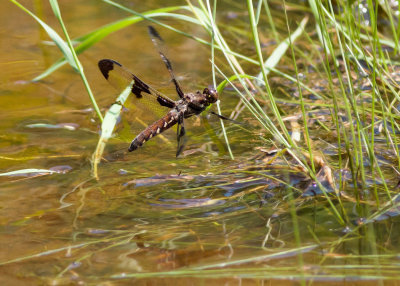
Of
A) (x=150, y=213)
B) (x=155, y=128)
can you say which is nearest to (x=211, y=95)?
(x=155, y=128)

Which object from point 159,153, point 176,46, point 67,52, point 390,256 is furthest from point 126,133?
point 390,256

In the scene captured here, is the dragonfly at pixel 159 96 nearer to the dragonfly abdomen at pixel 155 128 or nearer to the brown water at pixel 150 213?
the dragonfly abdomen at pixel 155 128

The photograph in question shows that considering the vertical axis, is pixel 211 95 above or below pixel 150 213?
above

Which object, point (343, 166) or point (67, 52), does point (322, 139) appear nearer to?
point (343, 166)

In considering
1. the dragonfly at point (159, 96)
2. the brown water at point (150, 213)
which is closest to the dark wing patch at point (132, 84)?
the dragonfly at point (159, 96)

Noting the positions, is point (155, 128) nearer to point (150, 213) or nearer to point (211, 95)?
point (211, 95)

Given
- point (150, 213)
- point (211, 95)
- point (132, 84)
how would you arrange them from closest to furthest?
point (150, 213), point (211, 95), point (132, 84)

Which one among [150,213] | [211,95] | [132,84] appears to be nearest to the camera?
[150,213]

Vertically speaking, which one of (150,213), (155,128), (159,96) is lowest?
(150,213)
